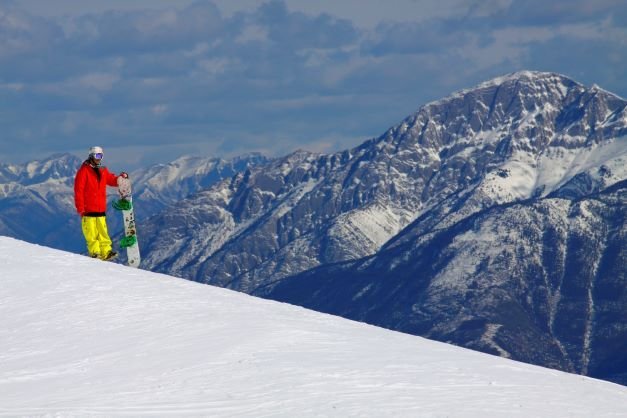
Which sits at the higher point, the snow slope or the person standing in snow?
the person standing in snow

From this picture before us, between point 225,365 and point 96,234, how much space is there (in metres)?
16.4

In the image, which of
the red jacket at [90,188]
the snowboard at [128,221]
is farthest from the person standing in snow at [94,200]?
the snowboard at [128,221]

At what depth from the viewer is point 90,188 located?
37.8 metres

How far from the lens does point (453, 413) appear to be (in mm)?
20156

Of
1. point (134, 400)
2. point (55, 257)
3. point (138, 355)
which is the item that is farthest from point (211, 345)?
point (55, 257)

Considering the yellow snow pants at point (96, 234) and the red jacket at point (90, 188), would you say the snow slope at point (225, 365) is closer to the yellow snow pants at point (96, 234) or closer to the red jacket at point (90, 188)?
the red jacket at point (90, 188)

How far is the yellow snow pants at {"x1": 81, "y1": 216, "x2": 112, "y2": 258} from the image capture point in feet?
126

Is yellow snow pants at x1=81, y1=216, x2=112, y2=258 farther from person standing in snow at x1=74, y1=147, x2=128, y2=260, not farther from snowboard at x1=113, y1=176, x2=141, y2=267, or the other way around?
snowboard at x1=113, y1=176, x2=141, y2=267

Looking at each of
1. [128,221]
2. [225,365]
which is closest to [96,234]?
[128,221]

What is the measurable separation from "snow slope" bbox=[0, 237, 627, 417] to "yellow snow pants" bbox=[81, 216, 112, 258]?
6.82 meters

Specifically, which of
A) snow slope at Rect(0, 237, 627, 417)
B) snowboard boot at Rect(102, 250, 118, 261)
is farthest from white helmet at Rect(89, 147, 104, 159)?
snow slope at Rect(0, 237, 627, 417)

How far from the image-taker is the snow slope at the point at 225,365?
20.8 metres

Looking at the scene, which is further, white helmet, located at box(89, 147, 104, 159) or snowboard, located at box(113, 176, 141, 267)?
snowboard, located at box(113, 176, 141, 267)

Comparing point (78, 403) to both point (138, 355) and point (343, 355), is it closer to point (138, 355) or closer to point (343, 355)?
point (138, 355)
